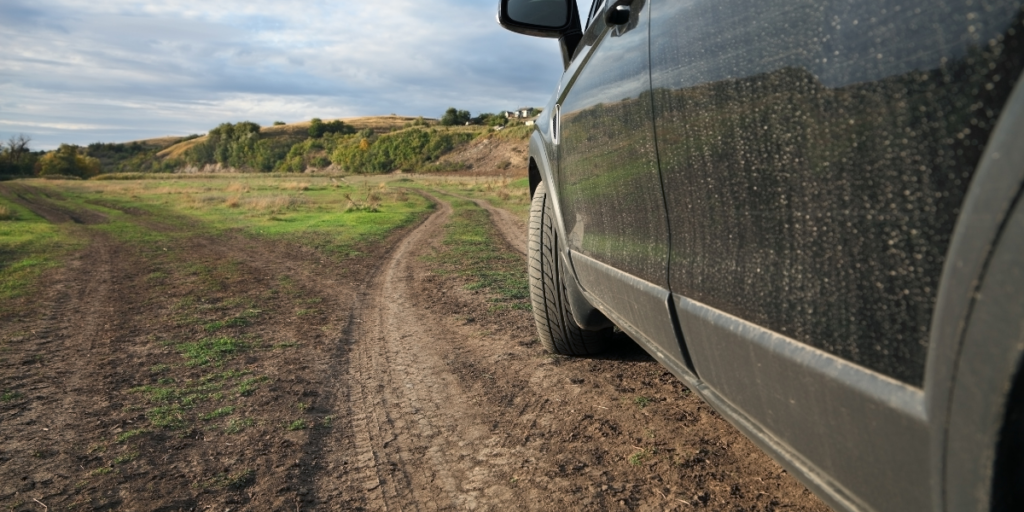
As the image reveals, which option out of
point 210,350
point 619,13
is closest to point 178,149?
point 210,350


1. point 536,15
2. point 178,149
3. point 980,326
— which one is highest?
point 178,149

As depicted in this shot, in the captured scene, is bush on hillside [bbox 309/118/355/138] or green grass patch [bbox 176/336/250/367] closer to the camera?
green grass patch [bbox 176/336/250/367]

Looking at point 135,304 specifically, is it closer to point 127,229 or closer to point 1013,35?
point 1013,35

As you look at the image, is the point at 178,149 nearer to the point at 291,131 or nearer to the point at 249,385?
the point at 291,131

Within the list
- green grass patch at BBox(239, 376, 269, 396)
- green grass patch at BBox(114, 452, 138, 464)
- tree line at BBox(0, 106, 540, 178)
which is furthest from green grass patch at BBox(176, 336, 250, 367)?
tree line at BBox(0, 106, 540, 178)

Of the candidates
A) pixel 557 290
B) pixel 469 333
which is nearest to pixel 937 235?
pixel 557 290

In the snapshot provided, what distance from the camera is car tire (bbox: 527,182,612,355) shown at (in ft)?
11.6

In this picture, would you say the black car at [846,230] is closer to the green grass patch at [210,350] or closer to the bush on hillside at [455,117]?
the green grass patch at [210,350]

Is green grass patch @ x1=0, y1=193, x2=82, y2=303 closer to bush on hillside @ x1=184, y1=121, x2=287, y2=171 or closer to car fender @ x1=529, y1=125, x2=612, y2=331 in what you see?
car fender @ x1=529, y1=125, x2=612, y2=331

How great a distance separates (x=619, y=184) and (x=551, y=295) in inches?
60.3

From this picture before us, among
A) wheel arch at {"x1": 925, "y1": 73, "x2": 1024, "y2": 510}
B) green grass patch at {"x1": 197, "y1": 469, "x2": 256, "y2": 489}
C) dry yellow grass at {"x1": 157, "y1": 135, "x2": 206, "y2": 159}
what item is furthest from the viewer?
dry yellow grass at {"x1": 157, "y1": 135, "x2": 206, "y2": 159}

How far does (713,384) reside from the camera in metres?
1.60

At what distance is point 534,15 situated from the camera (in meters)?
3.45

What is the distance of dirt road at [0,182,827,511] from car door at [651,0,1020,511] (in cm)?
96
